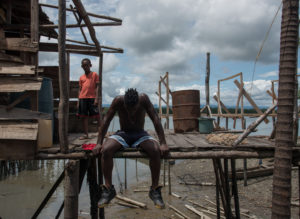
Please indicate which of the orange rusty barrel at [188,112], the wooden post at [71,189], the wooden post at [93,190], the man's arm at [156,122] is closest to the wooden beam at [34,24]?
the man's arm at [156,122]

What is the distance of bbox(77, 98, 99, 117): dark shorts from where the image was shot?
5676mm

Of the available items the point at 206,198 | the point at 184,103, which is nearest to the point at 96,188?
the point at 184,103

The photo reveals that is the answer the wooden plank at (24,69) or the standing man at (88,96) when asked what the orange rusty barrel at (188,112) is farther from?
the wooden plank at (24,69)

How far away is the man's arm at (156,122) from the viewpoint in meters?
3.70

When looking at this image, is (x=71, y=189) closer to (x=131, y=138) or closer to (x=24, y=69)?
(x=131, y=138)

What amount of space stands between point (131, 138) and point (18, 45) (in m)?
2.36

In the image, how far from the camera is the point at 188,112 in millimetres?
6980

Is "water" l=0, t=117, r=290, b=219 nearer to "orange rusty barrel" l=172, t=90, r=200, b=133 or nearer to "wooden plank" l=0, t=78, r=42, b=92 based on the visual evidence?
"orange rusty barrel" l=172, t=90, r=200, b=133

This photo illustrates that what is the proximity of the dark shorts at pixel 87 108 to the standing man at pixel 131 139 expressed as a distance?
1.80 metres

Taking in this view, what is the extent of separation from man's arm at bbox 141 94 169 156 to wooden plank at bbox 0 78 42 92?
1.70 m

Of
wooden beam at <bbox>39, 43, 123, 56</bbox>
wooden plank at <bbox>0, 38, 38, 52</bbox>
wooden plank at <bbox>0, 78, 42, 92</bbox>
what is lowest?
wooden plank at <bbox>0, 78, 42, 92</bbox>

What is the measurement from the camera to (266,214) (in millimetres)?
8125

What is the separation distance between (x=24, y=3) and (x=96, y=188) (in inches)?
221

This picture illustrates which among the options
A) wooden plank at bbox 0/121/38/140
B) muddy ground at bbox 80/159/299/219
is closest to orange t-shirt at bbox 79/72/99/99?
wooden plank at bbox 0/121/38/140
